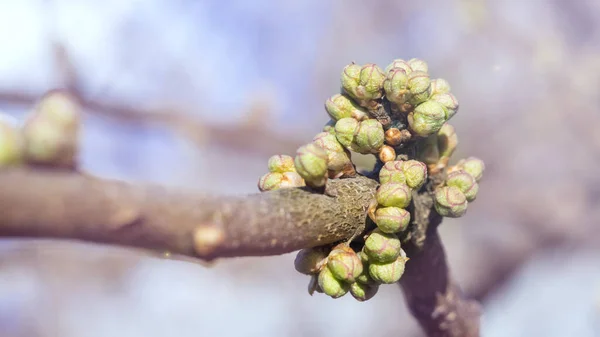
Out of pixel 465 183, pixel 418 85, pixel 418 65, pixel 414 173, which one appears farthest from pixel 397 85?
pixel 465 183

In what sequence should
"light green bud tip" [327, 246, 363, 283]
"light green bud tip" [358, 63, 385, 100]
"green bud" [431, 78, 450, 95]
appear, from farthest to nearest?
"green bud" [431, 78, 450, 95], "light green bud tip" [358, 63, 385, 100], "light green bud tip" [327, 246, 363, 283]

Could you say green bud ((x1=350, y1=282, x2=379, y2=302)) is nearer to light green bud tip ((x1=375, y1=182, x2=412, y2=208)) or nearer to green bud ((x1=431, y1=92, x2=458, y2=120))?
light green bud tip ((x1=375, y1=182, x2=412, y2=208))

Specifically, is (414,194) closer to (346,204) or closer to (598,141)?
(346,204)

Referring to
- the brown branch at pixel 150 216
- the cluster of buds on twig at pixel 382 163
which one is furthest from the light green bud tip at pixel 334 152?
the brown branch at pixel 150 216

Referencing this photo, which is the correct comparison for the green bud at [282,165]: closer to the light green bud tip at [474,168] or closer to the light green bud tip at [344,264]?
the light green bud tip at [344,264]

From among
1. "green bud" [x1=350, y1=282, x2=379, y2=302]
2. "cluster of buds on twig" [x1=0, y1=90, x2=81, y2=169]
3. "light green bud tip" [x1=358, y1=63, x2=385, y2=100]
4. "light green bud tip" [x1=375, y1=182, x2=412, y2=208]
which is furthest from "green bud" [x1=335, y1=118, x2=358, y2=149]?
"cluster of buds on twig" [x1=0, y1=90, x2=81, y2=169]

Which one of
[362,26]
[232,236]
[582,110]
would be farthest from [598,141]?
[232,236]
